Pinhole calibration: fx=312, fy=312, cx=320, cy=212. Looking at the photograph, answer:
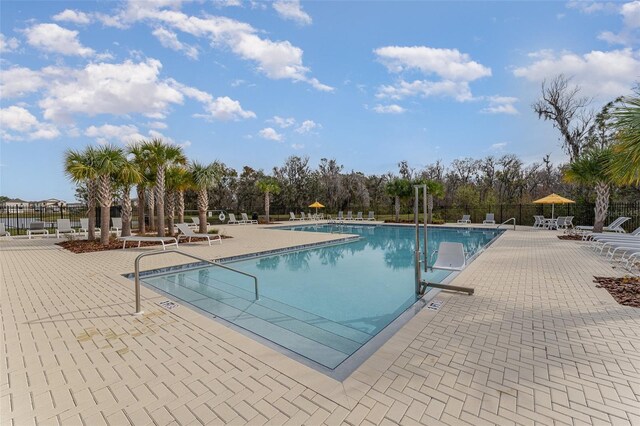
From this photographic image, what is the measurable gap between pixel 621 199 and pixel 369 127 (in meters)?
16.9

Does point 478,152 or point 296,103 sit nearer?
point 296,103

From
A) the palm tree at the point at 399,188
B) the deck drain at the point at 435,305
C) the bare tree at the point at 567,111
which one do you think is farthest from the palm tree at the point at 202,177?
the bare tree at the point at 567,111

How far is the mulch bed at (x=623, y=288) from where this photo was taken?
180 inches

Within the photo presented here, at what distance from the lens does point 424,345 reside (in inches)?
127

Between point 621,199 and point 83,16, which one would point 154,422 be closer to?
point 83,16

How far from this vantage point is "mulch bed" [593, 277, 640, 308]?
15.0ft

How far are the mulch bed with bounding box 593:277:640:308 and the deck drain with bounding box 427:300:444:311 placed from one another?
2544 millimetres

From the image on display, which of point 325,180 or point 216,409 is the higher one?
point 325,180

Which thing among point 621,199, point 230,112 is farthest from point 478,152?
point 230,112

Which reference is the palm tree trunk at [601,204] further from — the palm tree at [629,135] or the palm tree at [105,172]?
the palm tree at [105,172]

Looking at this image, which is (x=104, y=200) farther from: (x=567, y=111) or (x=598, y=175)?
(x=567, y=111)

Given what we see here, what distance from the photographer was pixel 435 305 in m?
4.59

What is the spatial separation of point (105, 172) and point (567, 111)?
2700cm

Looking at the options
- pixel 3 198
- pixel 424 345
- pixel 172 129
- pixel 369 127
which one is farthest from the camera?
pixel 3 198
